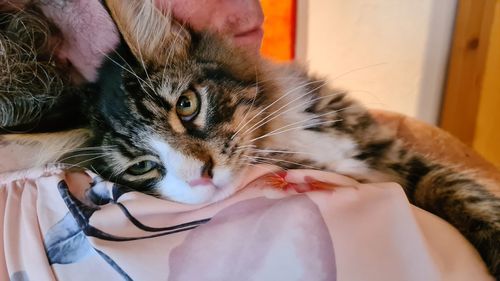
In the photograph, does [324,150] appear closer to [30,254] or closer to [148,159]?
[148,159]

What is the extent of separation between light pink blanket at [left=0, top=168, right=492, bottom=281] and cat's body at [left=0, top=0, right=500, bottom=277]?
7 centimetres

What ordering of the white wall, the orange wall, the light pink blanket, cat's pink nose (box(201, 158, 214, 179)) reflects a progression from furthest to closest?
the orange wall, the white wall, cat's pink nose (box(201, 158, 214, 179)), the light pink blanket

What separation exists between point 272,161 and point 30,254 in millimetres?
453

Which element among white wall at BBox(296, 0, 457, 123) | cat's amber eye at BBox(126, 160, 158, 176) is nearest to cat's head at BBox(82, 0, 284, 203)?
cat's amber eye at BBox(126, 160, 158, 176)

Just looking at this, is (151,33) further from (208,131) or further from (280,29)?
(280,29)

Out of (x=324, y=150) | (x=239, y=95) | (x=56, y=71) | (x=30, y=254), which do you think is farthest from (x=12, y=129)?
(x=324, y=150)

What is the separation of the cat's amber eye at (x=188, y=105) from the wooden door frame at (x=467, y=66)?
1802 mm

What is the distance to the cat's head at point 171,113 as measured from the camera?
85 cm

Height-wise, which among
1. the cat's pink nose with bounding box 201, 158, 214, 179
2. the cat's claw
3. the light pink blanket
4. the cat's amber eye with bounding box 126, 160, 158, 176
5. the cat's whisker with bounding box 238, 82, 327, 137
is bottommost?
the light pink blanket

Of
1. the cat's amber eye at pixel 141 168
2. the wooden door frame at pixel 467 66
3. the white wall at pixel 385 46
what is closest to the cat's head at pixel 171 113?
the cat's amber eye at pixel 141 168

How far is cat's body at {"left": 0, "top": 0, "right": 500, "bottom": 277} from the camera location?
867mm

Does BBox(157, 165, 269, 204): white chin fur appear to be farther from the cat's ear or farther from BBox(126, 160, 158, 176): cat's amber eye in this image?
the cat's ear

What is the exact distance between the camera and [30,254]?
2.48 ft

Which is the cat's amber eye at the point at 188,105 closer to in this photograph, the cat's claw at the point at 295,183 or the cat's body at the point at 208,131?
the cat's body at the point at 208,131
